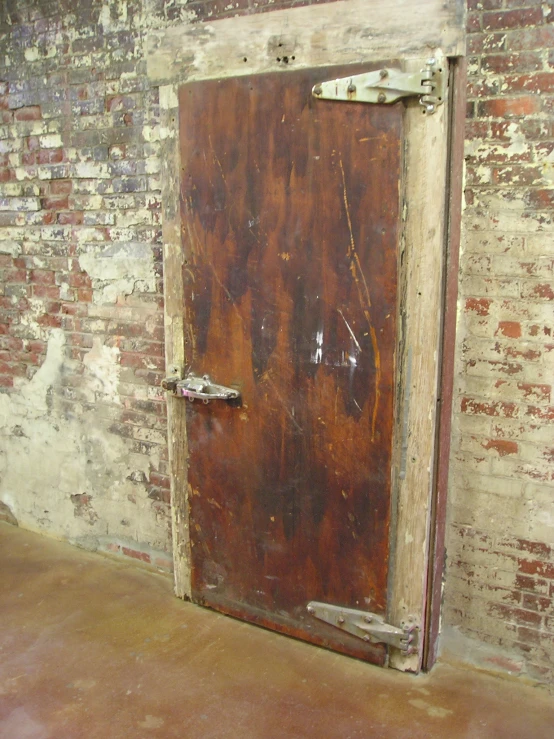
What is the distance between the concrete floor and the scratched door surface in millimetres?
149

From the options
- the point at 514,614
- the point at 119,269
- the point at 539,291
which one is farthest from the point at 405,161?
the point at 514,614

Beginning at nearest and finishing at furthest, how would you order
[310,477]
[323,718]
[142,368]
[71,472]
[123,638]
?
[323,718] → [310,477] → [123,638] → [142,368] → [71,472]

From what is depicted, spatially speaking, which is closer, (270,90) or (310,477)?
(270,90)

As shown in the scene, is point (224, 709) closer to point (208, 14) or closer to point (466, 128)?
point (466, 128)

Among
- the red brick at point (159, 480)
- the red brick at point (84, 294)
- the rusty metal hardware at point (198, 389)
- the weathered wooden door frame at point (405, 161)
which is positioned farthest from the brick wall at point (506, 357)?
the red brick at point (84, 294)

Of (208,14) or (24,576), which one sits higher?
(208,14)

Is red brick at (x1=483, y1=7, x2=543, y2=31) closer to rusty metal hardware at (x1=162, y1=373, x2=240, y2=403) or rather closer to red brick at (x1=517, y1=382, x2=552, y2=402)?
red brick at (x1=517, y1=382, x2=552, y2=402)

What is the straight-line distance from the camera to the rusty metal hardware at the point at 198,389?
2.42 meters

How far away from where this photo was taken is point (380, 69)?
77.5 inches

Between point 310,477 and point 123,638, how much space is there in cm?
92

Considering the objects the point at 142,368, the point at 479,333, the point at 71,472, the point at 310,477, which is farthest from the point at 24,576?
the point at 479,333

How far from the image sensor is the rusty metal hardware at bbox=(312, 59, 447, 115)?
6.30 feet

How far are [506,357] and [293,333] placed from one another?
660mm

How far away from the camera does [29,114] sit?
2.89 m
